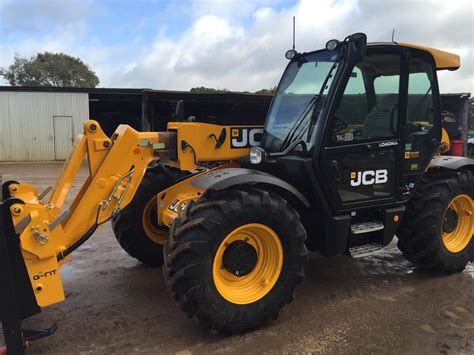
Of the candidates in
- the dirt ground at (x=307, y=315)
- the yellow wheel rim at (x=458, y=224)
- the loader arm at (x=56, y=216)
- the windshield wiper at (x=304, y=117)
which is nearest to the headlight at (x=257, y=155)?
the windshield wiper at (x=304, y=117)

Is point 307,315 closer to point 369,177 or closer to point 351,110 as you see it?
point 369,177

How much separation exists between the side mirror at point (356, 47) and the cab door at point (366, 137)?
23 cm

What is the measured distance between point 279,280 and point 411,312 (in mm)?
1336

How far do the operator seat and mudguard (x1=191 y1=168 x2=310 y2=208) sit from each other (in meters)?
0.99

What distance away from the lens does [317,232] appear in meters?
4.12

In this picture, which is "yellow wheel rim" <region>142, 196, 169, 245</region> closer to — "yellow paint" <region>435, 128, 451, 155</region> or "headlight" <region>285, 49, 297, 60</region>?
"headlight" <region>285, 49, 297, 60</region>

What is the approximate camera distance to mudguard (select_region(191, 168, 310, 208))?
3.48 m

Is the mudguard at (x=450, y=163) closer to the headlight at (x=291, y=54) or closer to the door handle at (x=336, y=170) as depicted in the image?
the door handle at (x=336, y=170)

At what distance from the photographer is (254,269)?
367 cm

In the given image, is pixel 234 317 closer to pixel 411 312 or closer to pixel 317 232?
pixel 317 232

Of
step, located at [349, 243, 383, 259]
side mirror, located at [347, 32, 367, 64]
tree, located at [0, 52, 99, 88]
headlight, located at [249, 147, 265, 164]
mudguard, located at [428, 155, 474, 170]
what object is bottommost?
step, located at [349, 243, 383, 259]

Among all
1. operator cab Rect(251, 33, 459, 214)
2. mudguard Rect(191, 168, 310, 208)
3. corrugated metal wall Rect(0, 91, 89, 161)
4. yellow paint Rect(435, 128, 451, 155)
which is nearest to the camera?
mudguard Rect(191, 168, 310, 208)

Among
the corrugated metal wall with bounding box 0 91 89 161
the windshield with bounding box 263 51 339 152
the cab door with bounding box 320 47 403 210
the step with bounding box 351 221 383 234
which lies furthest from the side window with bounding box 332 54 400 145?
the corrugated metal wall with bounding box 0 91 89 161

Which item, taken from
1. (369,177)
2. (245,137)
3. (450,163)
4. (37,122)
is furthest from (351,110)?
(37,122)
